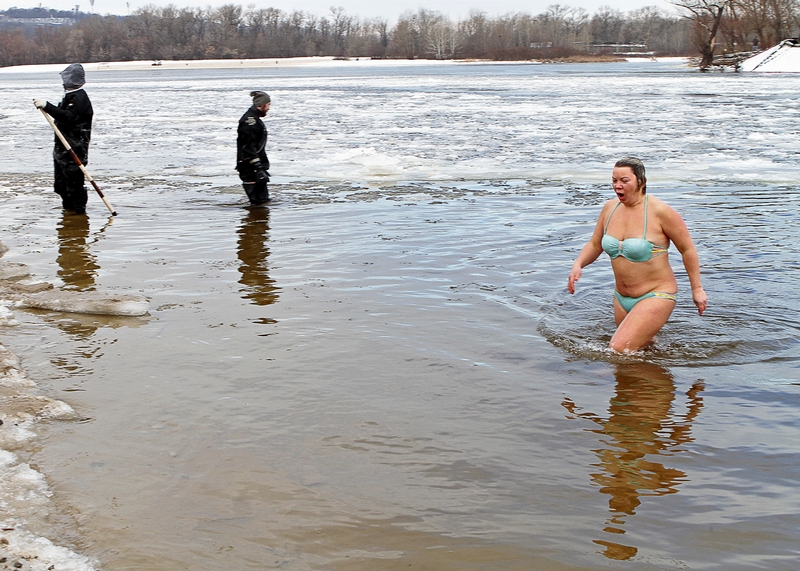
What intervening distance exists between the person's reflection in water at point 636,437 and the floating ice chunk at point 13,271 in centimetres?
505

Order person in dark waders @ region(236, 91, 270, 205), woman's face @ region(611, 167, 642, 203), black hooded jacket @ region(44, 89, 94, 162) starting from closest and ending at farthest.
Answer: woman's face @ region(611, 167, 642, 203) < black hooded jacket @ region(44, 89, 94, 162) < person in dark waders @ region(236, 91, 270, 205)

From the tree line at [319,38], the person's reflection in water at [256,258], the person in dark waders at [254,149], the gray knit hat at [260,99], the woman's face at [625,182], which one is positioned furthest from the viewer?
the tree line at [319,38]

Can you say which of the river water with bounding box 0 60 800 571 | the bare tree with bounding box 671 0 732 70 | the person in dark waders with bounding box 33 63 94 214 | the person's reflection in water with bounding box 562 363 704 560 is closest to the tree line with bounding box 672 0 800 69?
the bare tree with bounding box 671 0 732 70

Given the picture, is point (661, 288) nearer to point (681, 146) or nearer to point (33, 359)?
point (33, 359)

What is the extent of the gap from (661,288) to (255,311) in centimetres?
294

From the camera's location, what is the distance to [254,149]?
35.6ft

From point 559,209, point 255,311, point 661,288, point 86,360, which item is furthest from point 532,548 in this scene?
point 559,209

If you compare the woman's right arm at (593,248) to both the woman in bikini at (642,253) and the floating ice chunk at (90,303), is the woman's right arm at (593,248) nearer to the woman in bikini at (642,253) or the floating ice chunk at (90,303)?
the woman in bikini at (642,253)

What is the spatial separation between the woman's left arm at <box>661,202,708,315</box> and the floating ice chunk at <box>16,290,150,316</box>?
3752mm

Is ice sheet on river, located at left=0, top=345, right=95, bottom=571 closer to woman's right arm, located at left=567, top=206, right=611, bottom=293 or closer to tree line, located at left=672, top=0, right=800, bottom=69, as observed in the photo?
woman's right arm, located at left=567, top=206, right=611, bottom=293

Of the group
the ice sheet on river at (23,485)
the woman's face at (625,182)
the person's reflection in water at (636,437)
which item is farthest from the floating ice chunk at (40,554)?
the woman's face at (625,182)

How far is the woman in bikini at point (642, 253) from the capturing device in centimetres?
542

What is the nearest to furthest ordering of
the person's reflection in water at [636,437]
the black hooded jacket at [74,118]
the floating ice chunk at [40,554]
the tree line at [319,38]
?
the floating ice chunk at [40,554]
the person's reflection in water at [636,437]
the black hooded jacket at [74,118]
the tree line at [319,38]

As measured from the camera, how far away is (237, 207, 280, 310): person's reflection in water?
276 inches
